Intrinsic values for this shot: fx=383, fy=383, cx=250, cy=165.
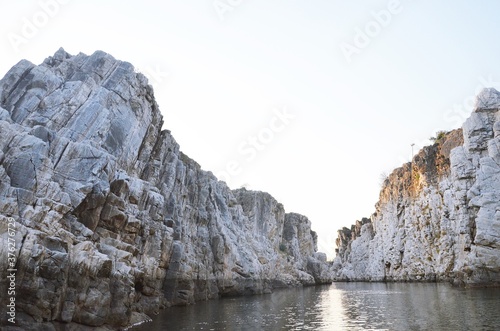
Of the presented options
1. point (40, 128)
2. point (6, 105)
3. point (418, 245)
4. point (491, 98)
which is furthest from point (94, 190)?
point (418, 245)

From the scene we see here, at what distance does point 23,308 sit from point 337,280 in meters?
152

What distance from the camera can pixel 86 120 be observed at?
3459 cm

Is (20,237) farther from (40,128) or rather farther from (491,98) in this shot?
(491,98)

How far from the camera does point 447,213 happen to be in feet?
265

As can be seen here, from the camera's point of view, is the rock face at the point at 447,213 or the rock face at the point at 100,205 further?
the rock face at the point at 447,213

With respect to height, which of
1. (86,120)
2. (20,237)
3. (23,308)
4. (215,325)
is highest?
(86,120)

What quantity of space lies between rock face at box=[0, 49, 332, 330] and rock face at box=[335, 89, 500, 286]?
35.3m

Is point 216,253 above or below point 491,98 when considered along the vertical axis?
below

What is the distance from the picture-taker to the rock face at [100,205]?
2144cm

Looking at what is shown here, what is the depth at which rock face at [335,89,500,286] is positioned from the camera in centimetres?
5603

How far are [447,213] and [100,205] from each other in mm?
74464

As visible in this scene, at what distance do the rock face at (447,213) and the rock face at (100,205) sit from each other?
1390 inches

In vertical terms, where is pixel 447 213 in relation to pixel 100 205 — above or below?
above

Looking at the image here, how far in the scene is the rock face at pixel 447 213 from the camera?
56031 millimetres
